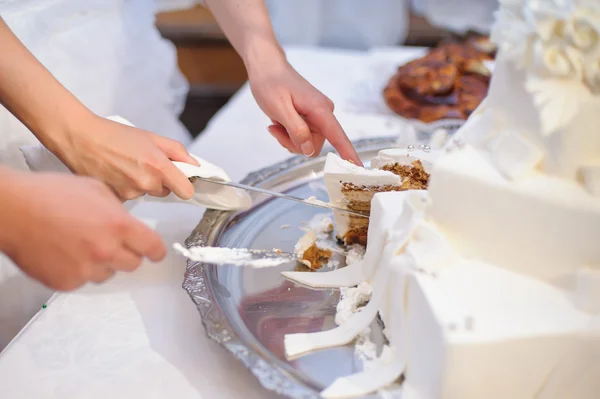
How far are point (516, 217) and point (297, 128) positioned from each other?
0.54 m

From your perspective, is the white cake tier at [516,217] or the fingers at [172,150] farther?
the fingers at [172,150]

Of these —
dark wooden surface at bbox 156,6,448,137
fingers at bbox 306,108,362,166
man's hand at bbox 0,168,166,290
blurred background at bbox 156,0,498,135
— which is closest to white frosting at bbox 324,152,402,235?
fingers at bbox 306,108,362,166

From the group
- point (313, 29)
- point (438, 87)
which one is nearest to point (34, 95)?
point (438, 87)

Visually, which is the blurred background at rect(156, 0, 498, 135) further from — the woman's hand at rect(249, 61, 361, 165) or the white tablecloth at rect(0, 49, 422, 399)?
the white tablecloth at rect(0, 49, 422, 399)

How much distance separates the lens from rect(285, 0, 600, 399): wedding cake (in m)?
0.67

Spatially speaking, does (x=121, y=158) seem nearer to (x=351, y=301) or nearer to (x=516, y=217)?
(x=351, y=301)

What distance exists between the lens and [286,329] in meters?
0.88

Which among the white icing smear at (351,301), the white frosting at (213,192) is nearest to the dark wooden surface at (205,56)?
the white frosting at (213,192)

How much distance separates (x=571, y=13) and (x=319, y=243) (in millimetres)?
579

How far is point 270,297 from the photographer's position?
Result: 3.12ft

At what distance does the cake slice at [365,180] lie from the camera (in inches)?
39.4

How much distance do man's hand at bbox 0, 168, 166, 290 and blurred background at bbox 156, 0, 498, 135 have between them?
2.11 meters

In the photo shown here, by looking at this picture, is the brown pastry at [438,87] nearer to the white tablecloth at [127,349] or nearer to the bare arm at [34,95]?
the white tablecloth at [127,349]

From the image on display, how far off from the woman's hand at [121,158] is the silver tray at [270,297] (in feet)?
0.45
